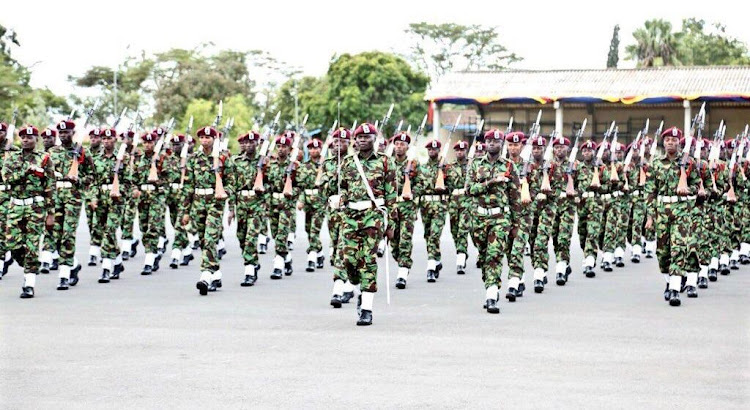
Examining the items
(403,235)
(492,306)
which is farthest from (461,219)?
(492,306)

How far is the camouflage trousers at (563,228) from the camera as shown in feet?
50.6

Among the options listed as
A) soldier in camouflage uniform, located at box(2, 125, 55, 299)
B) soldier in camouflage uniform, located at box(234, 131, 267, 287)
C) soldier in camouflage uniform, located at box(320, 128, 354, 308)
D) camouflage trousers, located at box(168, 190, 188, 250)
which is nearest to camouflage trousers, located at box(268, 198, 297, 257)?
soldier in camouflage uniform, located at box(234, 131, 267, 287)

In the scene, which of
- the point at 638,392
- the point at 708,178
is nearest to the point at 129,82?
the point at 708,178

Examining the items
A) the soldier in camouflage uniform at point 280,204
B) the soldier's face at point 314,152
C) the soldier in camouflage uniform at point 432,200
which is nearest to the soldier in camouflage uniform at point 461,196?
the soldier in camouflage uniform at point 432,200

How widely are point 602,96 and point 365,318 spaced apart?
42.3 meters

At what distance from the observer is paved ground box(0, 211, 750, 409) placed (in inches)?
314

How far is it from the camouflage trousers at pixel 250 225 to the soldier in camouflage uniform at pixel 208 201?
1.49ft

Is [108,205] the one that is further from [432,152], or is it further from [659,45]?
[659,45]

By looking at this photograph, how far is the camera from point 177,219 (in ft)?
57.8

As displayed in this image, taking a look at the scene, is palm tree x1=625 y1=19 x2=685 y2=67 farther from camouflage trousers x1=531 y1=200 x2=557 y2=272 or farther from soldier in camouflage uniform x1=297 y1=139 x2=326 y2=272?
camouflage trousers x1=531 y1=200 x2=557 y2=272

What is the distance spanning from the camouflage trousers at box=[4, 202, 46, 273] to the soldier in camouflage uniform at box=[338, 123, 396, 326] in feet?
12.8

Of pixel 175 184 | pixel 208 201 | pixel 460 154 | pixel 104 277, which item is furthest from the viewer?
pixel 175 184

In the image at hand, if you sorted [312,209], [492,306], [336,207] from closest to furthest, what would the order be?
1. [336,207]
2. [492,306]
3. [312,209]

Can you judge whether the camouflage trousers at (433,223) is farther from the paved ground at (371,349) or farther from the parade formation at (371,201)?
the paved ground at (371,349)
